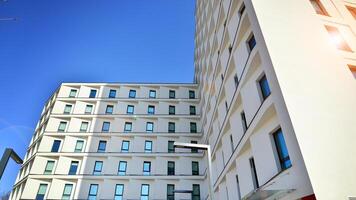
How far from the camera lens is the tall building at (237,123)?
7.40m

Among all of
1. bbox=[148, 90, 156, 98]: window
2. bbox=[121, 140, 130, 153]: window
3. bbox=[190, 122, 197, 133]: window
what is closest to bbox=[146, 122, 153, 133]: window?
bbox=[121, 140, 130, 153]: window

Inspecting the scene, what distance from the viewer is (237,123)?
13.0 meters

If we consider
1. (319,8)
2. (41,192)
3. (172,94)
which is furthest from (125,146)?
(319,8)

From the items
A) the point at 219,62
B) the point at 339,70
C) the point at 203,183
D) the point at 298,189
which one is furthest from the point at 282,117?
the point at 203,183

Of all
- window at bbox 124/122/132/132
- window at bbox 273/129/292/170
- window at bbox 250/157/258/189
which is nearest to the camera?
window at bbox 273/129/292/170

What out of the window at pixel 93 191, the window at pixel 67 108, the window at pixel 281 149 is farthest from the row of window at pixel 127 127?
the window at pixel 281 149

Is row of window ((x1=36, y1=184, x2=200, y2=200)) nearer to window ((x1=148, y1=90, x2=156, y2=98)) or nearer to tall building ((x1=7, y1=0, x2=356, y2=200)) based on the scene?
tall building ((x1=7, y1=0, x2=356, y2=200))

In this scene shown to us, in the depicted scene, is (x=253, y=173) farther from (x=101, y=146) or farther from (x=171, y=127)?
(x=101, y=146)

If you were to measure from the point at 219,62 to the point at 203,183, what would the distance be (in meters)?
14.7

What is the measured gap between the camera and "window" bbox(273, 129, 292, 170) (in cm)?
816

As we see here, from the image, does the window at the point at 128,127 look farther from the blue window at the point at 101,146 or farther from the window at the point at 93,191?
the window at the point at 93,191

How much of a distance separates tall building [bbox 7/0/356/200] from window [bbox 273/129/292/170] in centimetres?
4

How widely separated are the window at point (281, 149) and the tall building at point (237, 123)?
4 cm

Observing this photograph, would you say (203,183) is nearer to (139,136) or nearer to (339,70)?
(139,136)
